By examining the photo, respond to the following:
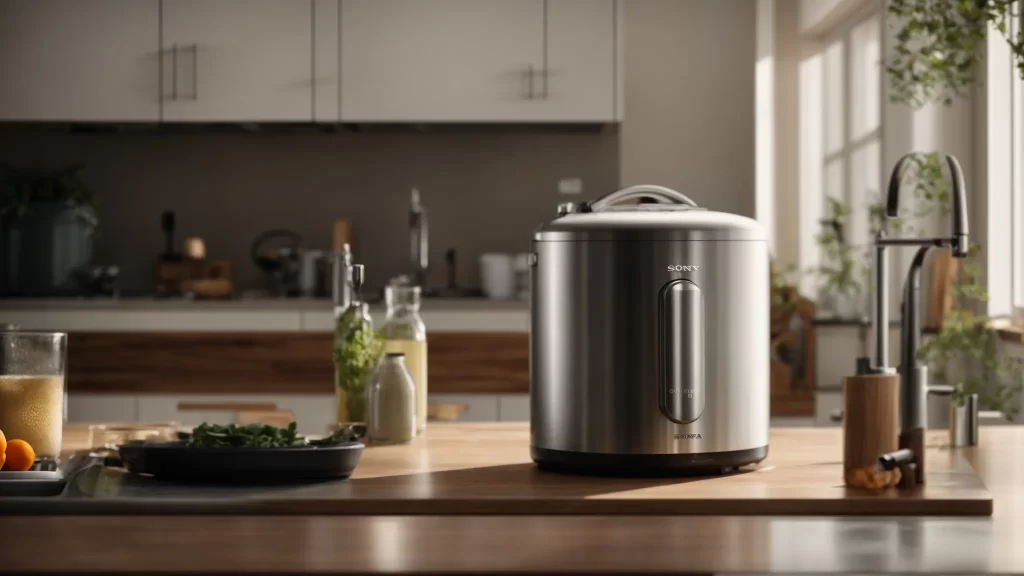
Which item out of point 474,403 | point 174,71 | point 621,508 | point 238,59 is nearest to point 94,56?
point 174,71

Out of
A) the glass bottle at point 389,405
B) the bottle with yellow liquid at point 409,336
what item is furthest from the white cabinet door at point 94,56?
the glass bottle at point 389,405

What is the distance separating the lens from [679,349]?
1329mm

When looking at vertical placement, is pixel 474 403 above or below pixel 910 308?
below

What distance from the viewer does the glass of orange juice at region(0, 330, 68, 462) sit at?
151 cm

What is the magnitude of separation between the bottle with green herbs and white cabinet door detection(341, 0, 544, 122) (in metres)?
2.76

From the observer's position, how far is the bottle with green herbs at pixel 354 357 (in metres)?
1.76

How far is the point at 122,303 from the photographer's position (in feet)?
13.9

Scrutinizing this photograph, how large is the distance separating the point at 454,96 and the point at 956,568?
3.65 metres

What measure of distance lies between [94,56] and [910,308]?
3783 millimetres

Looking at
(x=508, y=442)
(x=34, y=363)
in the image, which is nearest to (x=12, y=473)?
(x=34, y=363)

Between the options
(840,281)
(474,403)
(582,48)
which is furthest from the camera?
(582,48)

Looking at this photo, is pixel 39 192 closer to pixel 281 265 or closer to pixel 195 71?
pixel 195 71

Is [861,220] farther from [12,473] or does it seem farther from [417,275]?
[12,473]

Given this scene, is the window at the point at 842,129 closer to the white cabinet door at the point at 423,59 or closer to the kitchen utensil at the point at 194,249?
the white cabinet door at the point at 423,59
